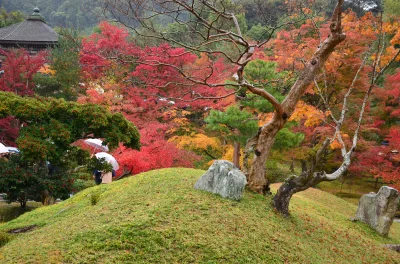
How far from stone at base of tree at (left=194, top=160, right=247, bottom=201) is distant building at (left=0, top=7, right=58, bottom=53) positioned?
852 inches

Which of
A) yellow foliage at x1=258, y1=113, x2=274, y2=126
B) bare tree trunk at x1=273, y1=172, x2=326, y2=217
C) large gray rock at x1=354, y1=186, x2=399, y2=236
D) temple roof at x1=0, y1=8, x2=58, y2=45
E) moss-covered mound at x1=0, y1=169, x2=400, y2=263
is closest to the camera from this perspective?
moss-covered mound at x1=0, y1=169, x2=400, y2=263

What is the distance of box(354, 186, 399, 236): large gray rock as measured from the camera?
7.69 metres

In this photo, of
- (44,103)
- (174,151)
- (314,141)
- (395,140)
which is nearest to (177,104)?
(174,151)

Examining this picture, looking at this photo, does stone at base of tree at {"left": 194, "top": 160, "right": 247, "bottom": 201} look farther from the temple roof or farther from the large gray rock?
the temple roof

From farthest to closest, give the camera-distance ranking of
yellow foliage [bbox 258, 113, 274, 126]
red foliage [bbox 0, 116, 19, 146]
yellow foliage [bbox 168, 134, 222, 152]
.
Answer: red foliage [bbox 0, 116, 19, 146]
yellow foliage [bbox 168, 134, 222, 152]
yellow foliage [bbox 258, 113, 274, 126]

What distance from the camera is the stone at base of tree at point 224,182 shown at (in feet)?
19.4

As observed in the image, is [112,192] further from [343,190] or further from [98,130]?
[343,190]

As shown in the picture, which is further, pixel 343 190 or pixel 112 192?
pixel 343 190

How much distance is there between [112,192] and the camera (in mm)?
7172

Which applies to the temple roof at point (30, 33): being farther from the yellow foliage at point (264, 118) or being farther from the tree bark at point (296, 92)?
the tree bark at point (296, 92)

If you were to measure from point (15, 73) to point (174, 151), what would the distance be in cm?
946

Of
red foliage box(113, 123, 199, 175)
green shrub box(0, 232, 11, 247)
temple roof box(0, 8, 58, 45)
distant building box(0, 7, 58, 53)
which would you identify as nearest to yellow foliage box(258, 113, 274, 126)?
red foliage box(113, 123, 199, 175)

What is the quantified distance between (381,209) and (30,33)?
25.6 metres

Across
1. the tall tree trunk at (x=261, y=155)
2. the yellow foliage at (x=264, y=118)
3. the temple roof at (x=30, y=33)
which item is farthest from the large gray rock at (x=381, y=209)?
the temple roof at (x=30, y=33)
